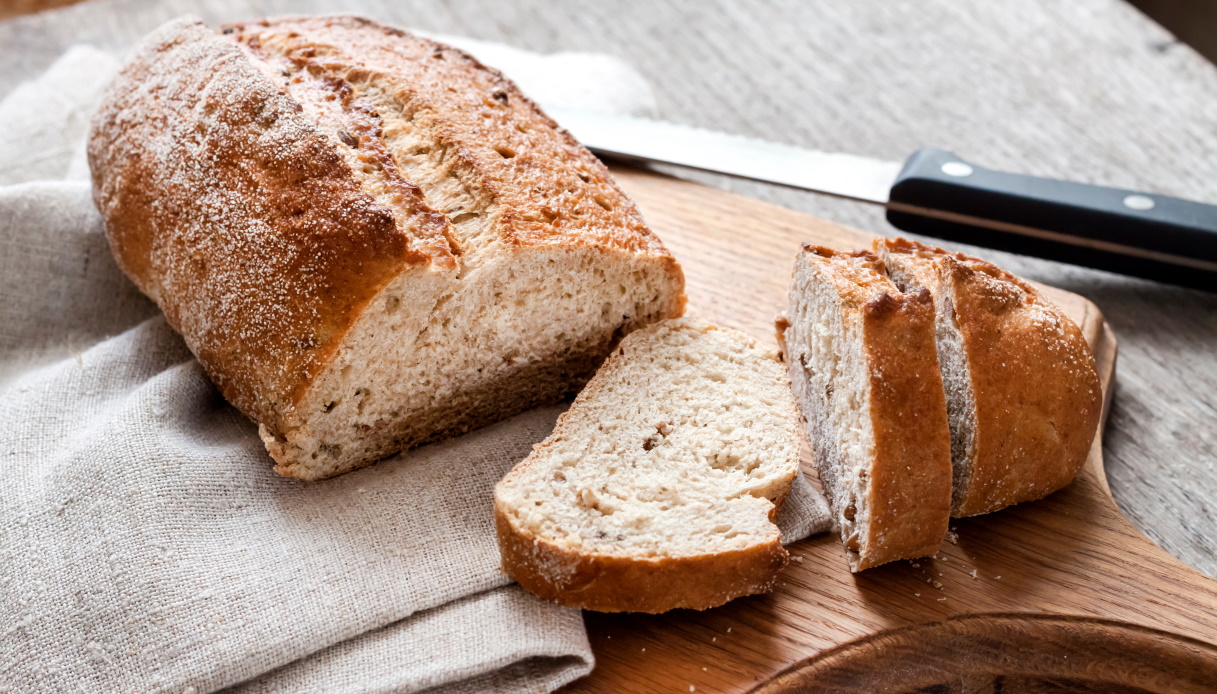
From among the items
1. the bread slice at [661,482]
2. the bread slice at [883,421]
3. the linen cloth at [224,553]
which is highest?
the bread slice at [883,421]

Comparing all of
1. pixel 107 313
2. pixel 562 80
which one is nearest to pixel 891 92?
pixel 562 80

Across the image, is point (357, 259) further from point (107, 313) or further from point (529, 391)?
point (107, 313)

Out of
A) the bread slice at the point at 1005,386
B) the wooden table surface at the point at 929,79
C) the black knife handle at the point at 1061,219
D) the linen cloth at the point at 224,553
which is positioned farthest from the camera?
the wooden table surface at the point at 929,79

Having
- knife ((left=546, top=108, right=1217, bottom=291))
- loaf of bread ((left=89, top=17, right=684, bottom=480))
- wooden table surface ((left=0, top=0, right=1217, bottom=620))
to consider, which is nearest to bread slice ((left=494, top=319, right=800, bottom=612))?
loaf of bread ((left=89, top=17, right=684, bottom=480))

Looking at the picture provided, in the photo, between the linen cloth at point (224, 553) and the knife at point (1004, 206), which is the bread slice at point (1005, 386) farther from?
the knife at point (1004, 206)

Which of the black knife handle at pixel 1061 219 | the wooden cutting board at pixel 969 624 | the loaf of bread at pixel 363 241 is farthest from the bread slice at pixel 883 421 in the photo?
the black knife handle at pixel 1061 219

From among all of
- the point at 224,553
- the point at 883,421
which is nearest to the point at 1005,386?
the point at 883,421
